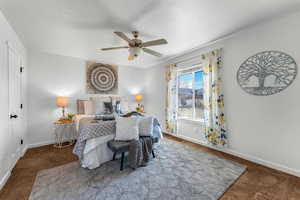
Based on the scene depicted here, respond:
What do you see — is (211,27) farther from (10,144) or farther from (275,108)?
(10,144)

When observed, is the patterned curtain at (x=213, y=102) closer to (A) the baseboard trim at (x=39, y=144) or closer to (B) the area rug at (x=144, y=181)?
(B) the area rug at (x=144, y=181)

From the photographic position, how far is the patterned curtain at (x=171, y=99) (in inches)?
165

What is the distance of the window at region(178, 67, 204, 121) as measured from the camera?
367cm

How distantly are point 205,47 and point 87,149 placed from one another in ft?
11.8

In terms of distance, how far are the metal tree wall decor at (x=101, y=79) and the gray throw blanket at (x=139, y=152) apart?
2802mm

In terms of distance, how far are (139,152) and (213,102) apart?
2.13 m

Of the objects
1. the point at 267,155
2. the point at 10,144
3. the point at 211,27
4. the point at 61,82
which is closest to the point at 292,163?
the point at 267,155

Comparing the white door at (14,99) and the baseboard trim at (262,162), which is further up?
the white door at (14,99)

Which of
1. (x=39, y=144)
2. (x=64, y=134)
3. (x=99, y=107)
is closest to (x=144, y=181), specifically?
(x=99, y=107)

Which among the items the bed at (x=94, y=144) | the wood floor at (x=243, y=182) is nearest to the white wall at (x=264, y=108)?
the wood floor at (x=243, y=182)

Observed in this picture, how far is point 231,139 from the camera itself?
9.30 feet

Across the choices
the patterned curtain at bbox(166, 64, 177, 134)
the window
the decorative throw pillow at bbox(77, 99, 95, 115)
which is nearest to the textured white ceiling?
the window

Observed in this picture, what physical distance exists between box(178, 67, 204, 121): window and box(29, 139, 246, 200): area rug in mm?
1479

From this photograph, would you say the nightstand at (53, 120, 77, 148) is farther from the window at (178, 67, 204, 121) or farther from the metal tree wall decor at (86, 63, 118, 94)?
the window at (178, 67, 204, 121)
